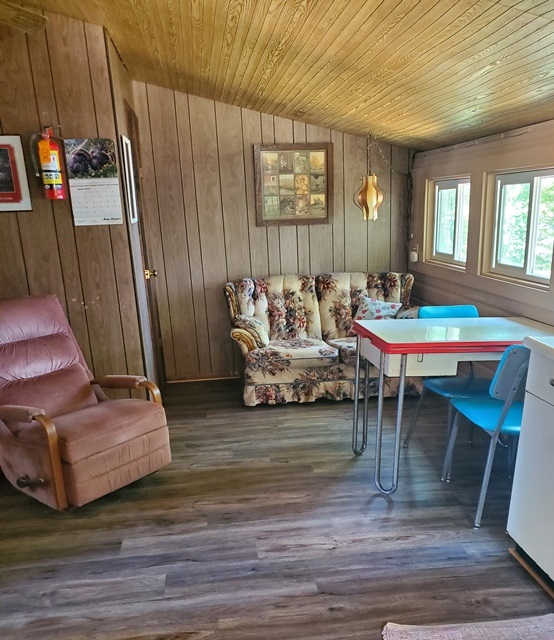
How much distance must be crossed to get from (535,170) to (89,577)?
10.5 feet

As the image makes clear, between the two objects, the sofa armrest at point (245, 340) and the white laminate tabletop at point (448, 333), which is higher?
the white laminate tabletop at point (448, 333)

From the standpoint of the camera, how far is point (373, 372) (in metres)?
3.60

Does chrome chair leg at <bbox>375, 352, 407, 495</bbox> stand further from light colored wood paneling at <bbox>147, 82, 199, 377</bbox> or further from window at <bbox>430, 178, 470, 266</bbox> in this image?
light colored wood paneling at <bbox>147, 82, 199, 377</bbox>

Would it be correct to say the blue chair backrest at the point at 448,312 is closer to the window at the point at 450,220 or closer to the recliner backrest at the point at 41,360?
the window at the point at 450,220

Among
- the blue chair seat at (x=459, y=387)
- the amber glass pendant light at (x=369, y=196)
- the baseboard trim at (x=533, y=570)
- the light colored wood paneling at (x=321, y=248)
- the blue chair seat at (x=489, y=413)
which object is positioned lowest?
the baseboard trim at (x=533, y=570)

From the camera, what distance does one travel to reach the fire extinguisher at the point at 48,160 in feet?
9.11

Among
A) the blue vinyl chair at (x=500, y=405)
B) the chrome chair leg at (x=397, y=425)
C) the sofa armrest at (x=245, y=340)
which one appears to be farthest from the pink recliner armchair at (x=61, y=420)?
Answer: the blue vinyl chair at (x=500, y=405)

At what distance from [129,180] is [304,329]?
1809mm

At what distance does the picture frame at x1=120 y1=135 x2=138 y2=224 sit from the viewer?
3068mm

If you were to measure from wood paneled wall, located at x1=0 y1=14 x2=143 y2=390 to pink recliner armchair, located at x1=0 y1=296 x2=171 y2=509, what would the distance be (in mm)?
217

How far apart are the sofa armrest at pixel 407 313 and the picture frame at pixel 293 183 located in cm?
111

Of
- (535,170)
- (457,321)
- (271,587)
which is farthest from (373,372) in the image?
(271,587)

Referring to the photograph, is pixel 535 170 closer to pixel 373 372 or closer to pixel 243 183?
pixel 373 372

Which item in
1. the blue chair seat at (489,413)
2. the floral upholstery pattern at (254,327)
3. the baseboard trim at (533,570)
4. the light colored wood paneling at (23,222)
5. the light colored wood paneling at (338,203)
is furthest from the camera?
the light colored wood paneling at (338,203)
